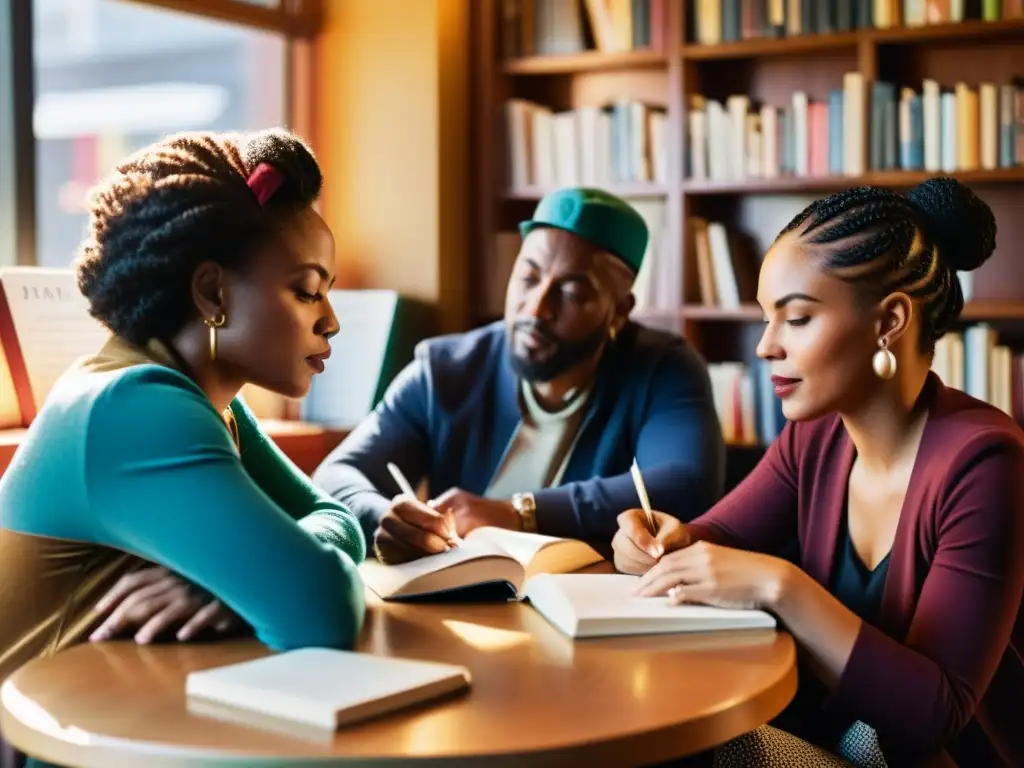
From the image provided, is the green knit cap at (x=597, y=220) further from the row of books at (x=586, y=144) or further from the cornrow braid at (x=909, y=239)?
the row of books at (x=586, y=144)

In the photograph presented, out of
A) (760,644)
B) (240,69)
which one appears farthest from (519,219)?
(760,644)

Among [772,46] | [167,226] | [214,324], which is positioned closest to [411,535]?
[214,324]

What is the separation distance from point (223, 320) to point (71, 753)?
1.85 ft

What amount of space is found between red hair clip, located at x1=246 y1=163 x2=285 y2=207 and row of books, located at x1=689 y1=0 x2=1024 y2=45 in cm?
254

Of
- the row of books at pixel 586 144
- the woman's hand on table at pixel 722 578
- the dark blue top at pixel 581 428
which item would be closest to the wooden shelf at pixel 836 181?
the row of books at pixel 586 144

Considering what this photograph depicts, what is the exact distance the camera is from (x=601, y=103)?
4.13 metres

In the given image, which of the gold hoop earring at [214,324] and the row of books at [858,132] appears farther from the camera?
the row of books at [858,132]

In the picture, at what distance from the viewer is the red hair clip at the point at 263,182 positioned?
145cm

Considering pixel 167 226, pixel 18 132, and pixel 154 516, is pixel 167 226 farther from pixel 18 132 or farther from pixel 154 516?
pixel 18 132

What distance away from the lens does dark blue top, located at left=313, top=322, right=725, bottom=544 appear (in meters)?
2.31

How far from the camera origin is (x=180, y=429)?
1.25 metres

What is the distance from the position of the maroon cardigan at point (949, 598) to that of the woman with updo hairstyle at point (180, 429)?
57 centimetres

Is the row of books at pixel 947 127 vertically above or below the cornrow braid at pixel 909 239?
above

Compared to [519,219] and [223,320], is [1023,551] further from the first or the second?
[519,219]
